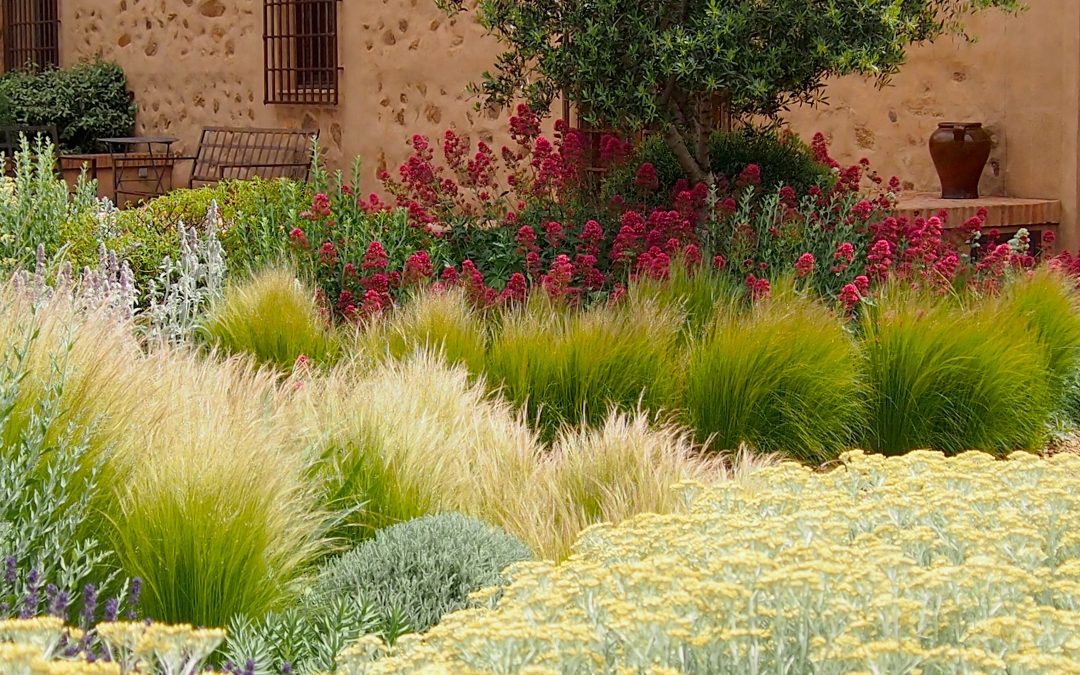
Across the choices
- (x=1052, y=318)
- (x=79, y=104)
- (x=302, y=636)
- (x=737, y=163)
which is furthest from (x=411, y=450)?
(x=79, y=104)

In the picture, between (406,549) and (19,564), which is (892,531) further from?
(19,564)

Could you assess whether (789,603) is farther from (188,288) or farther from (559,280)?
(188,288)

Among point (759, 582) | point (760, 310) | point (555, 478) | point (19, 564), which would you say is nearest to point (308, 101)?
point (760, 310)

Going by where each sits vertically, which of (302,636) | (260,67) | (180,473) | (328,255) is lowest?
(302,636)

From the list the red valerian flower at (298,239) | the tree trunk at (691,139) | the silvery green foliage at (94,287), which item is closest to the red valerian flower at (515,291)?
the red valerian flower at (298,239)

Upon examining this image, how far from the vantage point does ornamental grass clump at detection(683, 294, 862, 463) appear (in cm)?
500

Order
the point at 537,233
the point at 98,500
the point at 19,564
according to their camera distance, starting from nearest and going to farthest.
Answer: the point at 19,564 < the point at 98,500 < the point at 537,233

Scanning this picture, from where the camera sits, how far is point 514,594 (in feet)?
8.19

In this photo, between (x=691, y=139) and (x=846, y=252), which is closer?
(x=846, y=252)

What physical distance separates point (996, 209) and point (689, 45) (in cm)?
351

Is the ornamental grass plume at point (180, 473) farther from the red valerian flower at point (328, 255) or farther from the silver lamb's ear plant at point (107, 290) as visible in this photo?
the red valerian flower at point (328, 255)

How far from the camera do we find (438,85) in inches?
442

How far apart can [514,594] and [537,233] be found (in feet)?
15.3

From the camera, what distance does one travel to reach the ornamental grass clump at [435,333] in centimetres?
524
